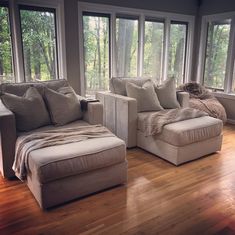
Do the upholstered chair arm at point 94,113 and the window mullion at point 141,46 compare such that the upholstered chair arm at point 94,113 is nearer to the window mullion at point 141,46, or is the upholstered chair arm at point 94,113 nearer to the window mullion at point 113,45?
the window mullion at point 113,45

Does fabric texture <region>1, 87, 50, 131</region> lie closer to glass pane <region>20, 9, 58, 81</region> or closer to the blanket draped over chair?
glass pane <region>20, 9, 58, 81</region>

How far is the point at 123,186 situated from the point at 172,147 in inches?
31.5

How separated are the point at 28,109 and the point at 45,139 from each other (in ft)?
1.65

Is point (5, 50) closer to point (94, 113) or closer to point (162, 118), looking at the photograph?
point (94, 113)

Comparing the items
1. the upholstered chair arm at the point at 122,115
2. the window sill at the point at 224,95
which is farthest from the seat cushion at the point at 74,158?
the window sill at the point at 224,95

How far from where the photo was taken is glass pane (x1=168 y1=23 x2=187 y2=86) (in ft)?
16.5

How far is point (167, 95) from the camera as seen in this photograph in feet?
12.1

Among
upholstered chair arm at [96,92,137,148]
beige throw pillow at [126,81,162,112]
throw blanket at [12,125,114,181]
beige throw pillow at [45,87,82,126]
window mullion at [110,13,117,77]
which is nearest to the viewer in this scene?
throw blanket at [12,125,114,181]

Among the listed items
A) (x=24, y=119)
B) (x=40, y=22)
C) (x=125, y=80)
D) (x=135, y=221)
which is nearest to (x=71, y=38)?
(x=40, y=22)

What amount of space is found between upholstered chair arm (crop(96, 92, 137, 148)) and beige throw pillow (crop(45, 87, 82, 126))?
2.20 ft

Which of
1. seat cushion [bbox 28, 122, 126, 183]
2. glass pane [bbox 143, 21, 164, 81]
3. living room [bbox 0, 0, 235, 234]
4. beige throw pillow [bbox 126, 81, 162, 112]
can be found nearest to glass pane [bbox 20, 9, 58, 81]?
living room [bbox 0, 0, 235, 234]

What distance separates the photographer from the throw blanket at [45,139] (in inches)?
87.3

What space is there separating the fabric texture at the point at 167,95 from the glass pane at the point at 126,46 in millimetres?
966

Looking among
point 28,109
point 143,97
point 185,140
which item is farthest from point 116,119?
point 28,109
